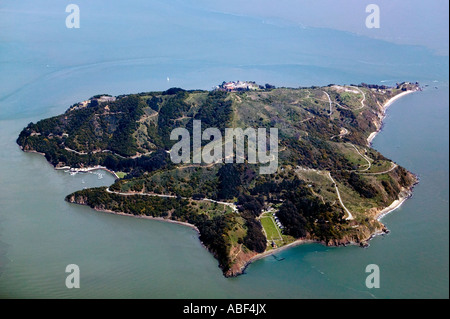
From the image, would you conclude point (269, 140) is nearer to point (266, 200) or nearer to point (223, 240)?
point (266, 200)

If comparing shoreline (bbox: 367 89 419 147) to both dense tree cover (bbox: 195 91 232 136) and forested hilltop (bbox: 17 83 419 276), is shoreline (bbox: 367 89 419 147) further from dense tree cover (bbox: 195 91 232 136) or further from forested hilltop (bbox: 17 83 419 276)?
dense tree cover (bbox: 195 91 232 136)

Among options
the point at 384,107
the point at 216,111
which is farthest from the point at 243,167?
the point at 384,107

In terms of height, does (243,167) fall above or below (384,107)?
below

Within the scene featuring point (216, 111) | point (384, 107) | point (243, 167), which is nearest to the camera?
point (243, 167)

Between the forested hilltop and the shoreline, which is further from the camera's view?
the shoreline

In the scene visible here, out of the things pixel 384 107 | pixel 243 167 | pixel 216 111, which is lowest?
pixel 243 167

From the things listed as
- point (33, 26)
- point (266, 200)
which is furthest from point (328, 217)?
point (33, 26)

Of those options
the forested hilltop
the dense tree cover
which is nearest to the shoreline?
the forested hilltop

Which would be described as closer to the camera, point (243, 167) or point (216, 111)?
point (243, 167)

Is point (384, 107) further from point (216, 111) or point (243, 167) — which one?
point (243, 167)

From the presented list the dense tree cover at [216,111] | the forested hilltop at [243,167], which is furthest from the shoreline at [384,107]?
the dense tree cover at [216,111]
